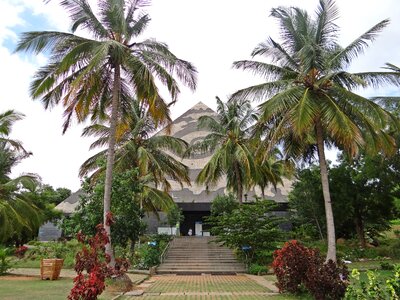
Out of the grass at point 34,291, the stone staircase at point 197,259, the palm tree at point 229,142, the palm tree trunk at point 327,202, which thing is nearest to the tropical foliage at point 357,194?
the palm tree at point 229,142

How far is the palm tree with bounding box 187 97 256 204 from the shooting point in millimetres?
23844

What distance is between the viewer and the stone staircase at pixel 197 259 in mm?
20484

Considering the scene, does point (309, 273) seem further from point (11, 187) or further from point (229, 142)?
point (11, 187)

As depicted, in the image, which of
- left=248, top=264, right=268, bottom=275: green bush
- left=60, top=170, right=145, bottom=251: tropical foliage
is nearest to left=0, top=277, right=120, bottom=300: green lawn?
left=60, top=170, right=145, bottom=251: tropical foliage

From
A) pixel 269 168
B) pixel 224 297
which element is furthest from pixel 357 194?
pixel 224 297

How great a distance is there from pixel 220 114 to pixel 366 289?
1988 cm

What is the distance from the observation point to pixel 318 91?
1498 centimetres

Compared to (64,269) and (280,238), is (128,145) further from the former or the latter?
(280,238)

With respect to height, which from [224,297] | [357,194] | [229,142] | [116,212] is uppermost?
[229,142]

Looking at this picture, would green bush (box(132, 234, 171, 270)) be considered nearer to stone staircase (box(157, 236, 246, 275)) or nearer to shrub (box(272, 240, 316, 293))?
stone staircase (box(157, 236, 246, 275))

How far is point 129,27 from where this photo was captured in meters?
13.9

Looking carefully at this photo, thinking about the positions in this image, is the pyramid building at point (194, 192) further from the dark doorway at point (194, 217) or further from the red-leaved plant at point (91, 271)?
the red-leaved plant at point (91, 271)

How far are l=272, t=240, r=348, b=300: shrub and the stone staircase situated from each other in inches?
383

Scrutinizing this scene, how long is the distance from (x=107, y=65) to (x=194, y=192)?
23.6 meters
